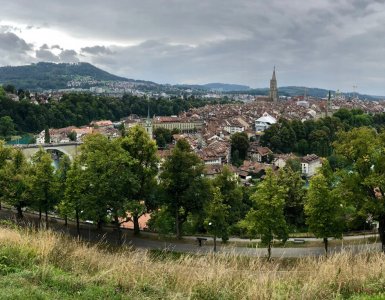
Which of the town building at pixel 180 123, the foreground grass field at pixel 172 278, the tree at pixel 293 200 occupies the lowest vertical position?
the tree at pixel 293 200

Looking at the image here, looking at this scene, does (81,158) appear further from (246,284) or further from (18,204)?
(246,284)

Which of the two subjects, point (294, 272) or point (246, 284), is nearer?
point (246, 284)

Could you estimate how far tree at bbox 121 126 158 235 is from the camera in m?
18.2

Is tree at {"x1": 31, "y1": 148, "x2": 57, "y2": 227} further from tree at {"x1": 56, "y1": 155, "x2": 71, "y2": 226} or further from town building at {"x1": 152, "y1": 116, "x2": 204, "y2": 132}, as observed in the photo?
town building at {"x1": 152, "y1": 116, "x2": 204, "y2": 132}

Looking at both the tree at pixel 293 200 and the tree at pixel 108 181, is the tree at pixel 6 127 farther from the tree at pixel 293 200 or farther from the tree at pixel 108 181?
the tree at pixel 108 181

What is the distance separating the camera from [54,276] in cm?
642

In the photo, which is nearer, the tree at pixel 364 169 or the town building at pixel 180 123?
the tree at pixel 364 169

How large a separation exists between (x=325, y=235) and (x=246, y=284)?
33.0ft

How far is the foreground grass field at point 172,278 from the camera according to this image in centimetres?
590

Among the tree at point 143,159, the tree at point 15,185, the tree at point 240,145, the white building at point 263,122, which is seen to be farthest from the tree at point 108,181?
the white building at point 263,122

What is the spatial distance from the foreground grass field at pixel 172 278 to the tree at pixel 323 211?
7862mm

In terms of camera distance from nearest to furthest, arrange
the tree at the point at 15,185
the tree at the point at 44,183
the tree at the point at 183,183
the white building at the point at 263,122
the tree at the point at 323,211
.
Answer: the tree at the point at 323,211 → the tree at the point at 183,183 → the tree at the point at 44,183 → the tree at the point at 15,185 → the white building at the point at 263,122

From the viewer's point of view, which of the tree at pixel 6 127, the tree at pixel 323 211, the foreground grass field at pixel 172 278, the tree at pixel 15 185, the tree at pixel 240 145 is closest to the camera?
the foreground grass field at pixel 172 278

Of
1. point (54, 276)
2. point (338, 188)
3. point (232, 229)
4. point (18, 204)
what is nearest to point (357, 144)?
point (338, 188)
